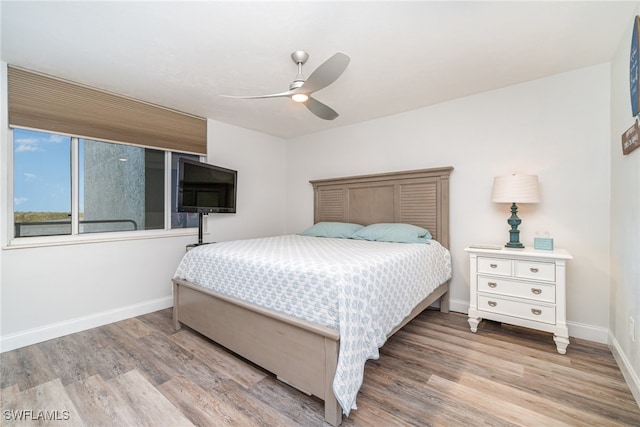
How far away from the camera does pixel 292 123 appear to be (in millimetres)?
4016

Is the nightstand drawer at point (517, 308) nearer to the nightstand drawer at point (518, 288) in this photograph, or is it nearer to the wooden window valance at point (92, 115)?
the nightstand drawer at point (518, 288)

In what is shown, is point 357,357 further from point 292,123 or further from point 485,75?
point 292,123

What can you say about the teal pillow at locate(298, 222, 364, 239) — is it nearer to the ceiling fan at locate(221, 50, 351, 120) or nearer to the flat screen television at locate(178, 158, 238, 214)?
the flat screen television at locate(178, 158, 238, 214)

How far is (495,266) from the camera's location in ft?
8.36

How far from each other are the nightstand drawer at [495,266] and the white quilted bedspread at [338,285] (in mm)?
500

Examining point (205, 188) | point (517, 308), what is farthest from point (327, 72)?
point (517, 308)

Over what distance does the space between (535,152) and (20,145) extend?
4821 millimetres

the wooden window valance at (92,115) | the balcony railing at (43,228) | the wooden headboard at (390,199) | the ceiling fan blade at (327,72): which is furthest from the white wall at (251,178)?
the ceiling fan blade at (327,72)

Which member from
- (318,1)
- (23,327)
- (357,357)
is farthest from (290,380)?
(23,327)

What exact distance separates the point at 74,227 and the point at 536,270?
4341mm

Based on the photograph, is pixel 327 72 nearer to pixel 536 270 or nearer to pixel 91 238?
pixel 536 270

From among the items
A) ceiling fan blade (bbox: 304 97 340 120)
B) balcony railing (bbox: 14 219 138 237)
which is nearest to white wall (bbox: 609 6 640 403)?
ceiling fan blade (bbox: 304 97 340 120)

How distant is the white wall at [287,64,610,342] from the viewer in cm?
245

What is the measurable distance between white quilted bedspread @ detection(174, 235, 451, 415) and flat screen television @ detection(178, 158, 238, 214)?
0.81m
